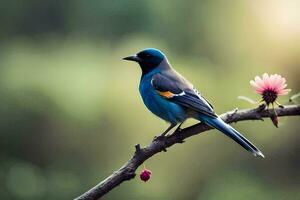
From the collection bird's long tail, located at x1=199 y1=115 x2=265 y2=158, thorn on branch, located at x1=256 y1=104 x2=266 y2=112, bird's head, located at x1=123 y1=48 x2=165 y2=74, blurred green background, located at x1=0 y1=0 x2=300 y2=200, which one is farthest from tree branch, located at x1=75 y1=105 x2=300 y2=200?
blurred green background, located at x1=0 y1=0 x2=300 y2=200

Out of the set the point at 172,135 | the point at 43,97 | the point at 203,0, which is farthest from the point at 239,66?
the point at 172,135

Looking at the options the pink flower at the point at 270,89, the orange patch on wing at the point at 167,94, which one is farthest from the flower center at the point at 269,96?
the orange patch on wing at the point at 167,94

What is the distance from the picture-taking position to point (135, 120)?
9.71 feet

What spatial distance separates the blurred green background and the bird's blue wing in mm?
1389

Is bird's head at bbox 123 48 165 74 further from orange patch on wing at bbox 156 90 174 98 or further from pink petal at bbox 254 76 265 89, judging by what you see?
pink petal at bbox 254 76 265 89

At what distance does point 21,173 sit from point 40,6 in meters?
1.43

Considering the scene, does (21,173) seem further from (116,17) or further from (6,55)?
(116,17)

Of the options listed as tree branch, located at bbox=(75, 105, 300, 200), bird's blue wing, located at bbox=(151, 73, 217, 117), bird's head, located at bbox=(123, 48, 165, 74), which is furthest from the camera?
bird's head, located at bbox=(123, 48, 165, 74)

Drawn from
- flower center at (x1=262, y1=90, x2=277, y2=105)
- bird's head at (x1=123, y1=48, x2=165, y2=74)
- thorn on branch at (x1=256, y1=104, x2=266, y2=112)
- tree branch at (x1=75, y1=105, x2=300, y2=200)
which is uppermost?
bird's head at (x1=123, y1=48, x2=165, y2=74)

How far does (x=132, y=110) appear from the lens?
3.02m

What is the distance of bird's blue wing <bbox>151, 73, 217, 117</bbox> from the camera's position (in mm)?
1386

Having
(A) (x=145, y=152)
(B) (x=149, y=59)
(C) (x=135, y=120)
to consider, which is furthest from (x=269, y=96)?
(C) (x=135, y=120)

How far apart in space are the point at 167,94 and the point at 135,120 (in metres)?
1.50

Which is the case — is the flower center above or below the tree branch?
above
